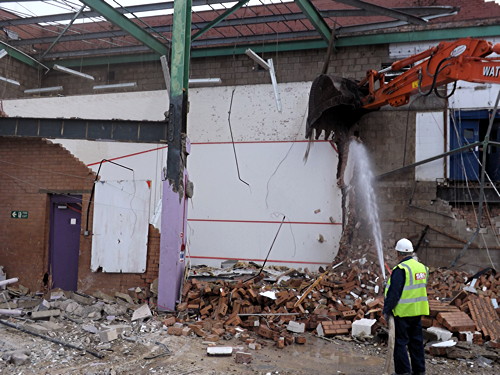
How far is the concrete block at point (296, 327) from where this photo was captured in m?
8.28

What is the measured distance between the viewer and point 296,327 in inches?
327

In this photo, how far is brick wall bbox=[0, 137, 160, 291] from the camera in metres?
11.6

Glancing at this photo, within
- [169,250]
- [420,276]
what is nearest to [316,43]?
[169,250]

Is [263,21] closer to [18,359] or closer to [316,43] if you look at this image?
[316,43]

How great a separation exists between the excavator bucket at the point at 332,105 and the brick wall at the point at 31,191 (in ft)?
19.8

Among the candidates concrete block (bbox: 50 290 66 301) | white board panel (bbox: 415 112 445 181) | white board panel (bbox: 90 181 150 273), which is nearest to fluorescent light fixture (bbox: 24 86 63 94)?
white board panel (bbox: 90 181 150 273)

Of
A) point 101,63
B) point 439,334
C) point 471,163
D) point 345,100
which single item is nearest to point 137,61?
point 101,63

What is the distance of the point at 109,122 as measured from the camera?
10.1m

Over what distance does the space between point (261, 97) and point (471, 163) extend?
6271 millimetres

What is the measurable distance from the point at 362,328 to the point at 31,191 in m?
8.90

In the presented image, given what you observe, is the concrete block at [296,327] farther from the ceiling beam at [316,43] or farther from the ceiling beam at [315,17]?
the ceiling beam at [316,43]

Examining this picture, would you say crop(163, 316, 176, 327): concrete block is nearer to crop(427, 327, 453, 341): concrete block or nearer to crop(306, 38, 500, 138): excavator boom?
crop(427, 327, 453, 341): concrete block

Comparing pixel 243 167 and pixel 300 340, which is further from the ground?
pixel 243 167

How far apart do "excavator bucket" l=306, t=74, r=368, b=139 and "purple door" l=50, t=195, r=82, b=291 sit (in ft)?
21.4
